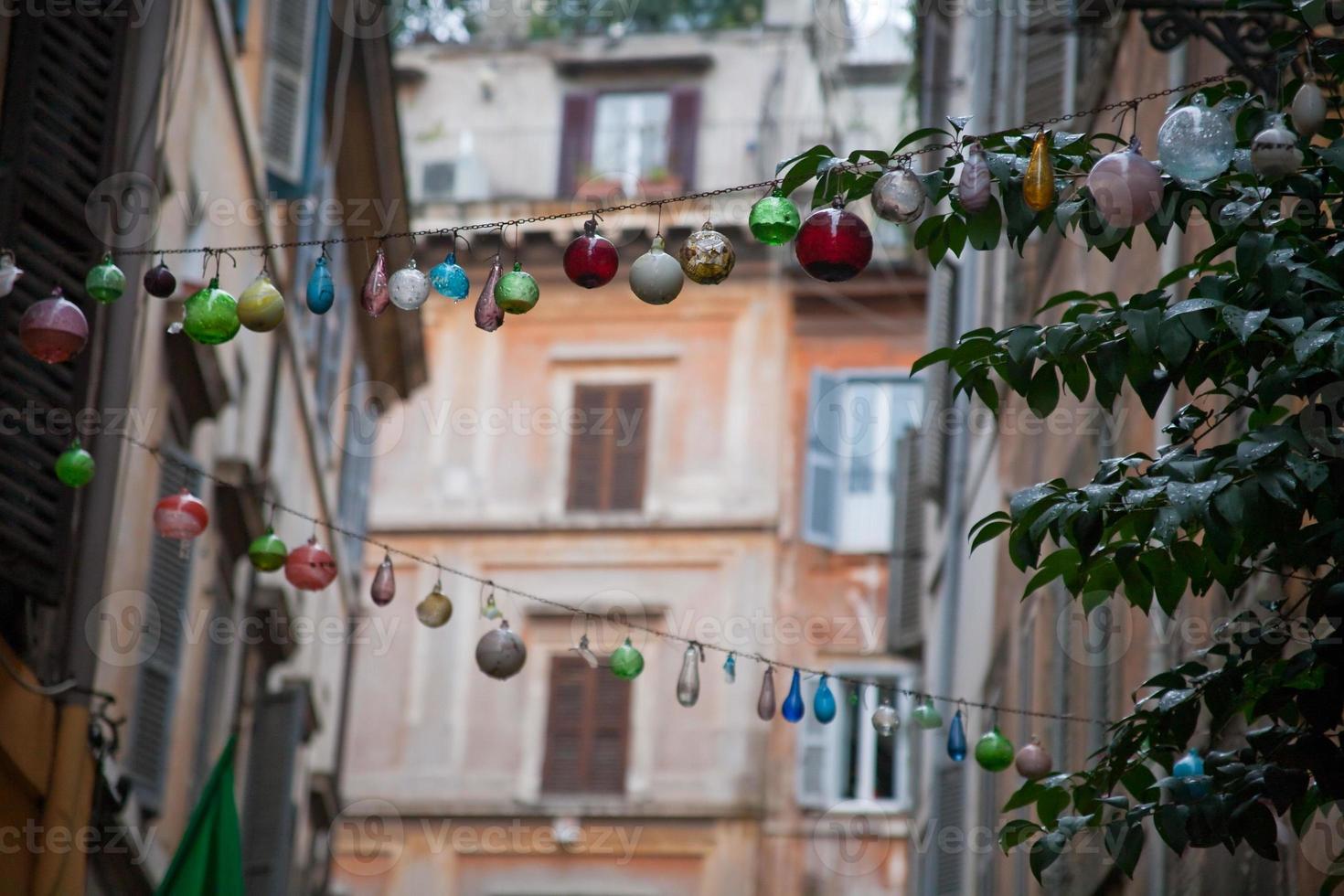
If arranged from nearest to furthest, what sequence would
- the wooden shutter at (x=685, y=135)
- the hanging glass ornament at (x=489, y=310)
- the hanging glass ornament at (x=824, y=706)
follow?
1. the hanging glass ornament at (x=489, y=310)
2. the hanging glass ornament at (x=824, y=706)
3. the wooden shutter at (x=685, y=135)

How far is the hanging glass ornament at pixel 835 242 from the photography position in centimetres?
551

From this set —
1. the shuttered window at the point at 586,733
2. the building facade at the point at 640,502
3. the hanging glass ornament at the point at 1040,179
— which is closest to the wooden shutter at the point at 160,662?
the hanging glass ornament at the point at 1040,179

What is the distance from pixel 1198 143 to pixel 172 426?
7934mm

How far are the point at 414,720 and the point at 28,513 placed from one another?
659 inches

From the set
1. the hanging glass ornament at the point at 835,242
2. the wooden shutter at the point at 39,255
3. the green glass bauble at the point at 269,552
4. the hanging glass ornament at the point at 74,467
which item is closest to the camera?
the hanging glass ornament at the point at 835,242

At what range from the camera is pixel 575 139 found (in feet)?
90.2

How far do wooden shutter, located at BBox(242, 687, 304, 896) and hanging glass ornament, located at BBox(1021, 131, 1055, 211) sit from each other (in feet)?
34.3

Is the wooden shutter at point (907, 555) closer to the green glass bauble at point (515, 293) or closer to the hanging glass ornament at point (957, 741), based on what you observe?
the hanging glass ornament at point (957, 741)

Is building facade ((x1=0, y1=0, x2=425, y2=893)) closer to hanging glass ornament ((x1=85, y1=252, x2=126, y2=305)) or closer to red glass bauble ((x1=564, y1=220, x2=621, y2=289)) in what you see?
hanging glass ornament ((x1=85, y1=252, x2=126, y2=305))

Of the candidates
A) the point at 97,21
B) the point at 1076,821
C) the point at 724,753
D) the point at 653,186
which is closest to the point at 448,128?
the point at 653,186

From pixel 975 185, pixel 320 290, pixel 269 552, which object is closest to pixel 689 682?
pixel 269 552

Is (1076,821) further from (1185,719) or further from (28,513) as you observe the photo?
(28,513)

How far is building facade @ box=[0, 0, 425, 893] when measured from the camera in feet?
28.8

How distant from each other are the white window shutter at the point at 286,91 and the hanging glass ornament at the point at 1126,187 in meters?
9.72
